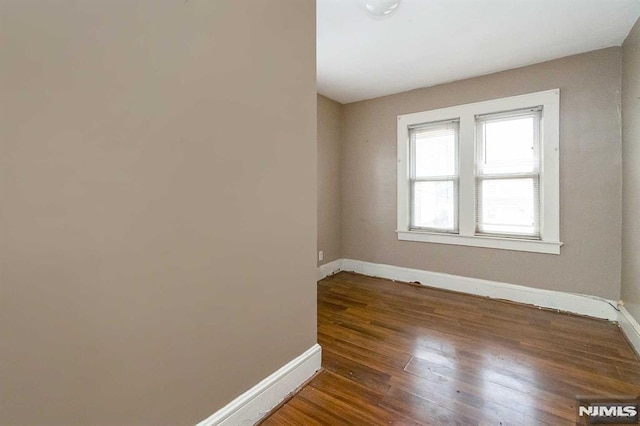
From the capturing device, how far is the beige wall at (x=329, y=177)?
3654mm

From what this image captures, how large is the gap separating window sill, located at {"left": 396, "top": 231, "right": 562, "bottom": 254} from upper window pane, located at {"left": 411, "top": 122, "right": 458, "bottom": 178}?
751 millimetres

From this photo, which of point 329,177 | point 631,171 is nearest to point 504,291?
point 631,171

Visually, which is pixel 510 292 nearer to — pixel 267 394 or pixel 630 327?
pixel 630 327

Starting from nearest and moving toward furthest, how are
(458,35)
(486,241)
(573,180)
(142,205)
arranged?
(142,205)
(458,35)
(573,180)
(486,241)

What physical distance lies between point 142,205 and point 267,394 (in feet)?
3.64

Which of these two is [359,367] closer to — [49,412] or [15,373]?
[49,412]

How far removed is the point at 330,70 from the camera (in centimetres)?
290

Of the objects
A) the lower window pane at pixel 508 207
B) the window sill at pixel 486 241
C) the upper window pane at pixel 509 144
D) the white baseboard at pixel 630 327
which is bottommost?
the white baseboard at pixel 630 327

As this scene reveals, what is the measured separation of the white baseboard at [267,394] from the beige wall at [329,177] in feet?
6.67

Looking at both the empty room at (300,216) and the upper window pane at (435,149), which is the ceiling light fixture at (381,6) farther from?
the upper window pane at (435,149)

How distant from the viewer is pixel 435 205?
3.36m

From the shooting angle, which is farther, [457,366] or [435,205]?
[435,205]

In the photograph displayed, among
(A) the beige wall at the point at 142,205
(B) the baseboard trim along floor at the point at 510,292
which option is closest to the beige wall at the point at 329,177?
(B) the baseboard trim along floor at the point at 510,292

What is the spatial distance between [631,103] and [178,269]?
3.38 metres
